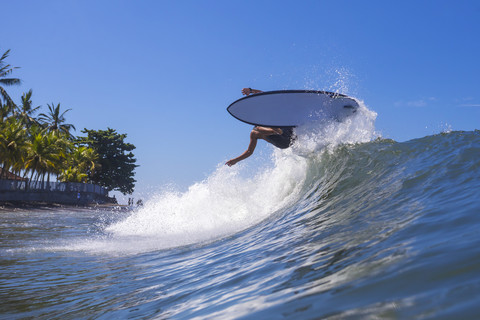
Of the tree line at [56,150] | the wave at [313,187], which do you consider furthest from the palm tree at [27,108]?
the wave at [313,187]

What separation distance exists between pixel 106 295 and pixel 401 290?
7.02ft

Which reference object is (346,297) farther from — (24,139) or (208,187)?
(24,139)

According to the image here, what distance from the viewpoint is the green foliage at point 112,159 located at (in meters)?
55.8

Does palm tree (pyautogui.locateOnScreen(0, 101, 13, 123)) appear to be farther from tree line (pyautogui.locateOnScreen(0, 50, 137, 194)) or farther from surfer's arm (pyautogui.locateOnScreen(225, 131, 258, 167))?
surfer's arm (pyautogui.locateOnScreen(225, 131, 258, 167))

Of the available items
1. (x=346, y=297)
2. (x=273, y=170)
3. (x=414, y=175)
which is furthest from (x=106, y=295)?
(x=273, y=170)

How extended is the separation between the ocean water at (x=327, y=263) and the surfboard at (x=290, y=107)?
4.97 feet

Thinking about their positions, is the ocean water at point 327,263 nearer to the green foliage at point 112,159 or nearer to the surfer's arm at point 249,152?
Answer: the surfer's arm at point 249,152

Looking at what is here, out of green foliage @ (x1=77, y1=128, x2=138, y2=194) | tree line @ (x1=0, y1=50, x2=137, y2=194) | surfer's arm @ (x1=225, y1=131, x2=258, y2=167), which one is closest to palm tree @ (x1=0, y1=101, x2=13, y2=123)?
tree line @ (x1=0, y1=50, x2=137, y2=194)

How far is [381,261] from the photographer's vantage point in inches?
67.8

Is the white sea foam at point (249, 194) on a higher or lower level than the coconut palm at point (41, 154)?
lower

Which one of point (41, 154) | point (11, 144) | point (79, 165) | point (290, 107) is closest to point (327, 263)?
point (290, 107)

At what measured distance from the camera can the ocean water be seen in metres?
1.36

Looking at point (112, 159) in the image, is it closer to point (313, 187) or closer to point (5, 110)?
point (5, 110)

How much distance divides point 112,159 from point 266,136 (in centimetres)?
5285
